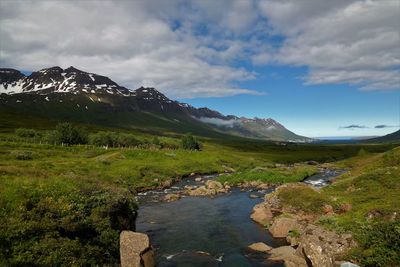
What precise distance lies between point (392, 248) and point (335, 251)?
187 inches

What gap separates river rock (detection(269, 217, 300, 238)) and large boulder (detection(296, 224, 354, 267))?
956 centimetres

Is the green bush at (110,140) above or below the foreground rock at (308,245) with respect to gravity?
above

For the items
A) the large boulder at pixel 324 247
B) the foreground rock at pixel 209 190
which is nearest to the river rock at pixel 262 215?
the large boulder at pixel 324 247

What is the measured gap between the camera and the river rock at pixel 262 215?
51.6 metres

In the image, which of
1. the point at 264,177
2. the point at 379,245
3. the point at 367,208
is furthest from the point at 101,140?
the point at 379,245

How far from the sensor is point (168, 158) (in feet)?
402

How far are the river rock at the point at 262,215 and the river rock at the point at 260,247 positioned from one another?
10.6 meters

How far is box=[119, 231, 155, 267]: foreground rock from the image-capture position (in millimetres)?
30781

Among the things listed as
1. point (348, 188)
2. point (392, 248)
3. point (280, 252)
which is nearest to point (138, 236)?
point (280, 252)

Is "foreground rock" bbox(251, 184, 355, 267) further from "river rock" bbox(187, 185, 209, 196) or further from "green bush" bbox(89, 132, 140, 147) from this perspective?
"green bush" bbox(89, 132, 140, 147)

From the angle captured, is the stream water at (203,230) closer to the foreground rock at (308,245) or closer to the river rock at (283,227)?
the river rock at (283,227)

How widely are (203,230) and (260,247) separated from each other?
36.7 ft

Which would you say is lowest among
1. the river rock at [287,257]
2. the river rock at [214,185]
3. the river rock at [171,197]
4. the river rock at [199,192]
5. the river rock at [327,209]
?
the river rock at [171,197]

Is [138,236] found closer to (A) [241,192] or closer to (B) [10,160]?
(A) [241,192]
